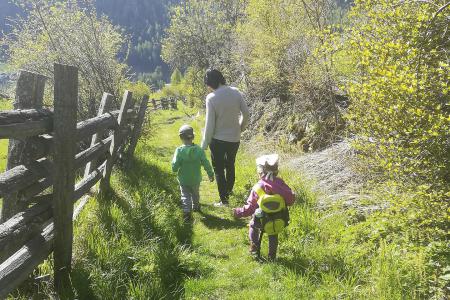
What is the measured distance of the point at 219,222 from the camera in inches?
217

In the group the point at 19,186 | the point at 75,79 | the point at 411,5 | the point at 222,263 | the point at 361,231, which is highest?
the point at 411,5

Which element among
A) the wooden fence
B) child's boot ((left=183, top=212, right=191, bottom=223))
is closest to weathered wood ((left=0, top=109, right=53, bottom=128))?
the wooden fence

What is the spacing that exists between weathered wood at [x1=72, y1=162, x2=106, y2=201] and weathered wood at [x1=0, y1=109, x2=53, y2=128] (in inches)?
56.8

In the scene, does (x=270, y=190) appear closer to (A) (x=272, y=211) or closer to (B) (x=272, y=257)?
(A) (x=272, y=211)

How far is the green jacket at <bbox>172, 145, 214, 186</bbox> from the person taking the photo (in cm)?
550

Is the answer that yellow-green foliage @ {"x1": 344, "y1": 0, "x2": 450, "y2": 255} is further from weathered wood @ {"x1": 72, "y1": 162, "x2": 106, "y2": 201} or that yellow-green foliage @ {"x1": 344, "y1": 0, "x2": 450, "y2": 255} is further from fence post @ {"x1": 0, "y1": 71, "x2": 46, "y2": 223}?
weathered wood @ {"x1": 72, "y1": 162, "x2": 106, "y2": 201}

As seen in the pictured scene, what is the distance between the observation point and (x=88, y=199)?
5367 millimetres

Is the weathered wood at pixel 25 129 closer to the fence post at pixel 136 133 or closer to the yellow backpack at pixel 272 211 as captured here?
the yellow backpack at pixel 272 211

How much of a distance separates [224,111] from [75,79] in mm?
2760

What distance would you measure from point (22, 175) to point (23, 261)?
0.67 metres

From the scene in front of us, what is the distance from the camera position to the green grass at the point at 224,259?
335 cm

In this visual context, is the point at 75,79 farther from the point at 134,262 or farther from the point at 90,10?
the point at 90,10

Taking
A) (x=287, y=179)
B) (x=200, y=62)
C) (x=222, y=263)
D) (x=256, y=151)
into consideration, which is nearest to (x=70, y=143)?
(x=222, y=263)

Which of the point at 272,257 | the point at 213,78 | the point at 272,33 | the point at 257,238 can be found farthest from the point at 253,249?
the point at 272,33
